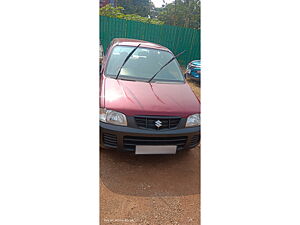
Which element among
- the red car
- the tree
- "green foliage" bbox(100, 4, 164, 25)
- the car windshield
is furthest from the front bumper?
the tree

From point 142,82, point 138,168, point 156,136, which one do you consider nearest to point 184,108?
point 156,136

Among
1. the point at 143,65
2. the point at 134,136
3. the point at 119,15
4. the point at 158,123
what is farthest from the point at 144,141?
the point at 119,15

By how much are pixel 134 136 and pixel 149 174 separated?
40 cm

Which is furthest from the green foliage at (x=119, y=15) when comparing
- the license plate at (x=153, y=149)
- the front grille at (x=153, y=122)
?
the license plate at (x=153, y=149)

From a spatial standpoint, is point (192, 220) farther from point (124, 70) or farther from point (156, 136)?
point (124, 70)

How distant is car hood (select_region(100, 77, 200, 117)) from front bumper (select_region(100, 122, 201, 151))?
0.50 feet

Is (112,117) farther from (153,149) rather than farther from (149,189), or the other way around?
(149,189)

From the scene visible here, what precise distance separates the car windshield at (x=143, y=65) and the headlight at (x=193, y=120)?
22.4 inches

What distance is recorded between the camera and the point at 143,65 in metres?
2.13

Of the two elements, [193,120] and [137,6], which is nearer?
[137,6]

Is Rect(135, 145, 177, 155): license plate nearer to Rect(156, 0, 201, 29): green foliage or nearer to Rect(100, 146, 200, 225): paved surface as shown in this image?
Rect(100, 146, 200, 225): paved surface

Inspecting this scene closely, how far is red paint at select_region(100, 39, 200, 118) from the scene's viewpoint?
1649 mm

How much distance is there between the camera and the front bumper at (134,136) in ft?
5.34

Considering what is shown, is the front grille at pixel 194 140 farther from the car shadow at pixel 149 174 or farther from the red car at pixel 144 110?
the car shadow at pixel 149 174
